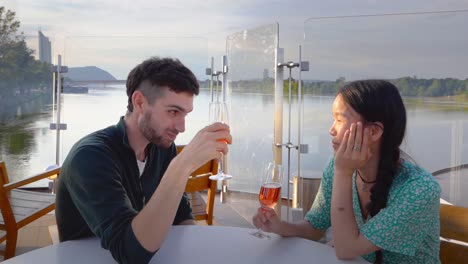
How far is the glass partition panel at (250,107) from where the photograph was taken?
3.73 metres

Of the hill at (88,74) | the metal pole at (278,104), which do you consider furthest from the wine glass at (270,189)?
the hill at (88,74)

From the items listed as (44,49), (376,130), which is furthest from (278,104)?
(44,49)

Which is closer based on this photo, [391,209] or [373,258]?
[391,209]

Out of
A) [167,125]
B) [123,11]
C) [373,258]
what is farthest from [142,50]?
[373,258]

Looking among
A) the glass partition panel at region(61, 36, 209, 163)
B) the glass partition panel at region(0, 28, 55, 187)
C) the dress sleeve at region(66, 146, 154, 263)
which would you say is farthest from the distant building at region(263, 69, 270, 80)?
the dress sleeve at region(66, 146, 154, 263)

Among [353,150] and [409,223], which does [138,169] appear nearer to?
[353,150]

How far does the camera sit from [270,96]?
3791mm

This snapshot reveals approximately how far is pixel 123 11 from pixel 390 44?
2.99 metres

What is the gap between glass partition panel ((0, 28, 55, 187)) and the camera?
191 inches

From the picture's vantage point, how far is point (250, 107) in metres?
4.08

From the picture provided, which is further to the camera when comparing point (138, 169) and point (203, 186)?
point (203, 186)

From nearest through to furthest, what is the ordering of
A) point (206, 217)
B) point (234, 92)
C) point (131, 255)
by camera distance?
point (131, 255)
point (206, 217)
point (234, 92)

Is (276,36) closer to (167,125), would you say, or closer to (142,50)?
(142,50)

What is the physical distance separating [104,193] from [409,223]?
0.84m
